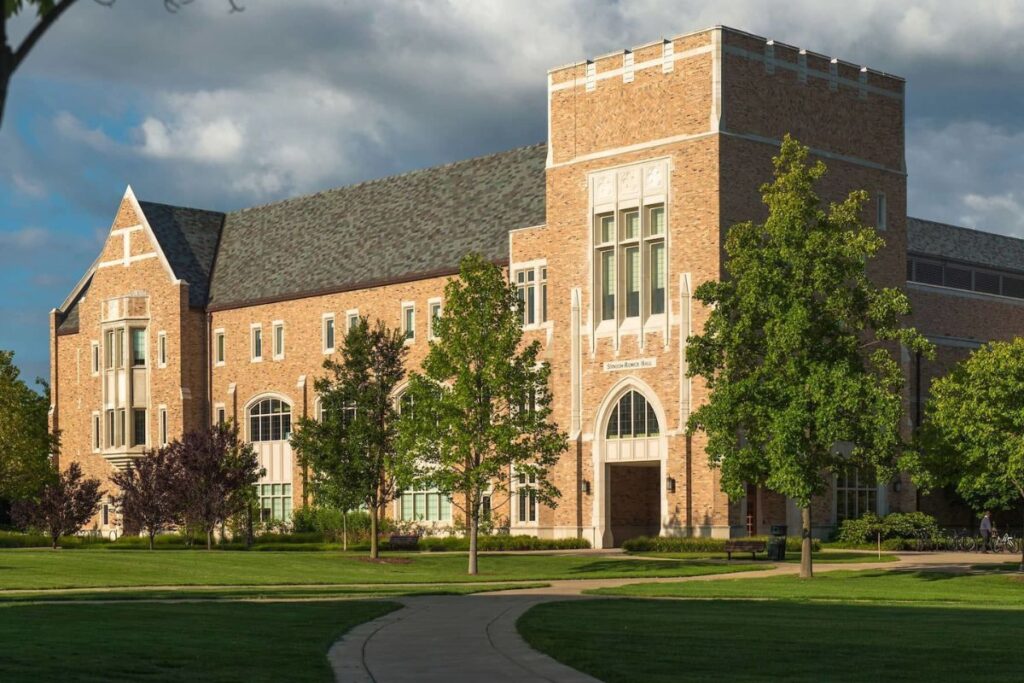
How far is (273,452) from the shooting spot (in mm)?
71312

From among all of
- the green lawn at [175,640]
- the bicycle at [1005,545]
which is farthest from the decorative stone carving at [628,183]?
the green lawn at [175,640]

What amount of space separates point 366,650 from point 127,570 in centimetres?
2351

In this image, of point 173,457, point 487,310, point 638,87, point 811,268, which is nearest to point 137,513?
point 173,457

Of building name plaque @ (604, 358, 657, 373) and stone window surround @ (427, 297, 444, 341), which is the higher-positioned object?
stone window surround @ (427, 297, 444, 341)

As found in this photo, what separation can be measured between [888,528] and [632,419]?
957 cm

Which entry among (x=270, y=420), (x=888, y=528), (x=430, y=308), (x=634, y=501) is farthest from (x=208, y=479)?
(x=888, y=528)

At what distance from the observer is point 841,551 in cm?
5100

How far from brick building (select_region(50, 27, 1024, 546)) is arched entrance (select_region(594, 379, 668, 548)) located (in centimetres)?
8

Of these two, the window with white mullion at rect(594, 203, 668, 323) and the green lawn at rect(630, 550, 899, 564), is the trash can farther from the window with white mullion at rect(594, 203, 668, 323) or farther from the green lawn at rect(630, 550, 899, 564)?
the window with white mullion at rect(594, 203, 668, 323)

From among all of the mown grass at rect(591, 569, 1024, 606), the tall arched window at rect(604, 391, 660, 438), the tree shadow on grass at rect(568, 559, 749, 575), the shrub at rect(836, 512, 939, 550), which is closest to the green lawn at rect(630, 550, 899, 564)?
the tree shadow on grass at rect(568, 559, 749, 575)

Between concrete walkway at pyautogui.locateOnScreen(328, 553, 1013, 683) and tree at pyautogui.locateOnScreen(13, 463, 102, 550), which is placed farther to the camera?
tree at pyautogui.locateOnScreen(13, 463, 102, 550)

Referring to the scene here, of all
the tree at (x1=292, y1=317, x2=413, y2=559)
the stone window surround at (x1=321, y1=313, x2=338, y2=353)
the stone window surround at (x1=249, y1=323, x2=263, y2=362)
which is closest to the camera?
the tree at (x1=292, y1=317, x2=413, y2=559)

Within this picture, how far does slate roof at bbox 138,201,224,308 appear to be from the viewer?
249 ft

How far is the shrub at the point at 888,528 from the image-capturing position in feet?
174
